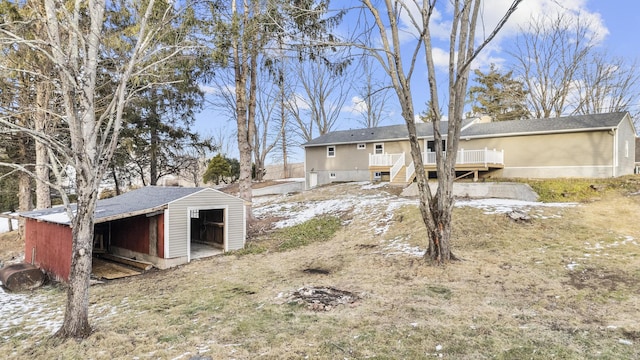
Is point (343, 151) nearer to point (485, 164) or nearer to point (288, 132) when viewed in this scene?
point (485, 164)

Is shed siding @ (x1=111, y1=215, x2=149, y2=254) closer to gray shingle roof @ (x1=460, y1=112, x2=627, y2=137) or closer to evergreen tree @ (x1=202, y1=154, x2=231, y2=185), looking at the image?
gray shingle roof @ (x1=460, y1=112, x2=627, y2=137)

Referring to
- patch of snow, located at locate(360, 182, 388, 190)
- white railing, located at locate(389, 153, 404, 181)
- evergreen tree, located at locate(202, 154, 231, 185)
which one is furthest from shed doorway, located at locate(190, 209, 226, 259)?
evergreen tree, located at locate(202, 154, 231, 185)

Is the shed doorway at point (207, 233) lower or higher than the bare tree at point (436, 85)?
lower

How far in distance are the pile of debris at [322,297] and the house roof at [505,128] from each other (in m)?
13.1

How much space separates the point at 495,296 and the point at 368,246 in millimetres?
4810

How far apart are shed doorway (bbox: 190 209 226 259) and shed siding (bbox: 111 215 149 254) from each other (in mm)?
1491

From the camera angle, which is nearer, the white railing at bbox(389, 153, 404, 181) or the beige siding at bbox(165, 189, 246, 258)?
the beige siding at bbox(165, 189, 246, 258)

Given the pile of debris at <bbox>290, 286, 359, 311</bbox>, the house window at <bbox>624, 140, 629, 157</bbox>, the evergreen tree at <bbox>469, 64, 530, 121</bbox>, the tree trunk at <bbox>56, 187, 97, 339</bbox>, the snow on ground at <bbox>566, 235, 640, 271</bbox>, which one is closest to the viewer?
the tree trunk at <bbox>56, 187, 97, 339</bbox>

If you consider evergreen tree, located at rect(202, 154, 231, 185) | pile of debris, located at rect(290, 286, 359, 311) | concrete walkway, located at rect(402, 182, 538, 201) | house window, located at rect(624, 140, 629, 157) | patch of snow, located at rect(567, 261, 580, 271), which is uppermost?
house window, located at rect(624, 140, 629, 157)

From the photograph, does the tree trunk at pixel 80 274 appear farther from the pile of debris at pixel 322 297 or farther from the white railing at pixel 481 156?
the white railing at pixel 481 156

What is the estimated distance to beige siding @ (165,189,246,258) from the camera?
9914mm

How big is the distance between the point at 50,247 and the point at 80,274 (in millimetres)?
6756

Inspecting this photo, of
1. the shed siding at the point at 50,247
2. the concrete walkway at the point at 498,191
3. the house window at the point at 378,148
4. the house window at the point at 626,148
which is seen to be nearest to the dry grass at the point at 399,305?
the shed siding at the point at 50,247

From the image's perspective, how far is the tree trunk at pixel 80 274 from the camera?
16.3 feet
